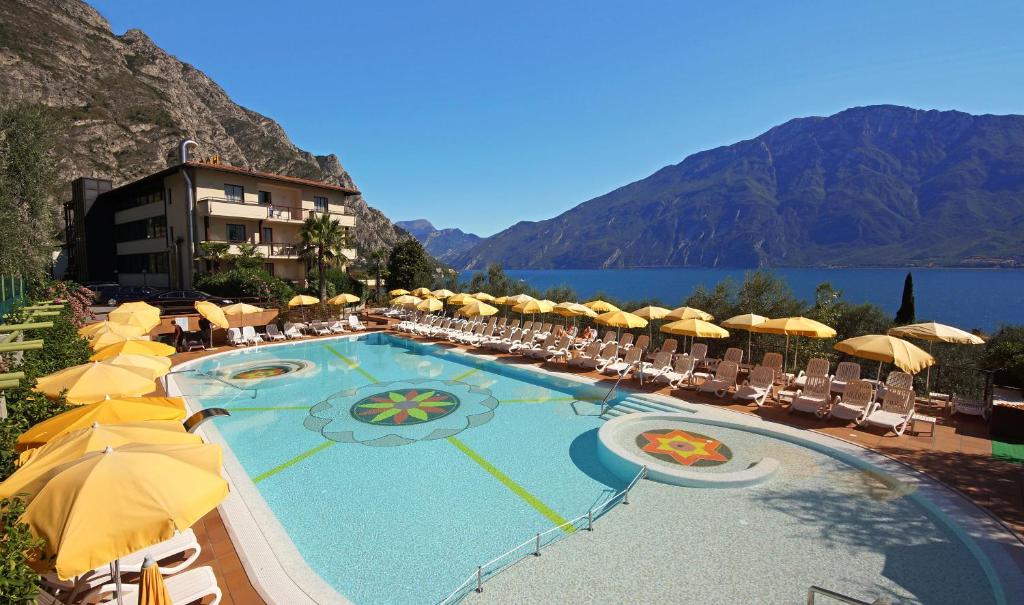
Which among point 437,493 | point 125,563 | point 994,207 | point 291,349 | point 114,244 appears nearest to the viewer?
point 125,563

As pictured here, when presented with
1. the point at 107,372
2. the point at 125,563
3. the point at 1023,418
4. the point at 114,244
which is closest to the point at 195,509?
the point at 125,563

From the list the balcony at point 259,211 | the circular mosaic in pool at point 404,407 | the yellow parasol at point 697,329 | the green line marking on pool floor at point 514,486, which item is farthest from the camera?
the balcony at point 259,211

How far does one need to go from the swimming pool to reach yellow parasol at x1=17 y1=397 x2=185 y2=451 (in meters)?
2.27

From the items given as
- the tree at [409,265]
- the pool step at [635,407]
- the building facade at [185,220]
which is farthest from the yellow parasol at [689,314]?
the building facade at [185,220]

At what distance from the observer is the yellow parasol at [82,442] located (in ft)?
12.5

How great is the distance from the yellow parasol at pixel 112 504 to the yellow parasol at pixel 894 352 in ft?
39.9

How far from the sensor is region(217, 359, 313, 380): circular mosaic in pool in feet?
52.2

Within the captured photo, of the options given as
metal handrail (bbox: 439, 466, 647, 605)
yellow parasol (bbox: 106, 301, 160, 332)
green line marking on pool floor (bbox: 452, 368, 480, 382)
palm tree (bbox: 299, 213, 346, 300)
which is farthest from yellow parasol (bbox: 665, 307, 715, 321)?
palm tree (bbox: 299, 213, 346, 300)

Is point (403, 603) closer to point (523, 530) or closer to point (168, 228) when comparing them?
point (523, 530)

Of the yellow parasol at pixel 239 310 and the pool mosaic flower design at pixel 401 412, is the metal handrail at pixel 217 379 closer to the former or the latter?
the pool mosaic flower design at pixel 401 412

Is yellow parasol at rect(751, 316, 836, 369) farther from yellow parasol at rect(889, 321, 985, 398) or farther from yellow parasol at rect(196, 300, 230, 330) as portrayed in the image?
yellow parasol at rect(196, 300, 230, 330)

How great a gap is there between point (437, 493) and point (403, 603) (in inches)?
103

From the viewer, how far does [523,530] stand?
272 inches

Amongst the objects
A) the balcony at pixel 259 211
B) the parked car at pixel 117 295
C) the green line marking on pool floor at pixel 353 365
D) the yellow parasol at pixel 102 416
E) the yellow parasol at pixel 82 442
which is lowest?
the green line marking on pool floor at pixel 353 365
